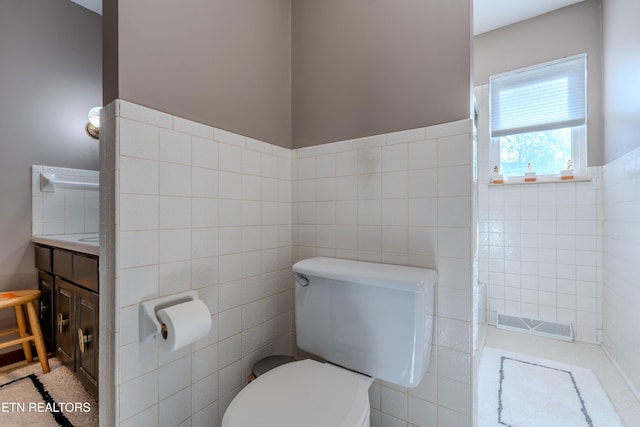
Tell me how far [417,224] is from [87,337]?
59.7 inches

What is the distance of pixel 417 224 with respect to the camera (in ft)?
3.49

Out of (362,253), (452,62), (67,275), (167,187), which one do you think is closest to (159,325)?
(167,187)

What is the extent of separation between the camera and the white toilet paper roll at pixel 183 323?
768mm

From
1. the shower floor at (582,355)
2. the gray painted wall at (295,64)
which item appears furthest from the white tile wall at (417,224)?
the shower floor at (582,355)

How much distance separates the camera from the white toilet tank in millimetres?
918

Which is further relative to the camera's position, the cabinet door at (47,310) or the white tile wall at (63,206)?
the white tile wall at (63,206)

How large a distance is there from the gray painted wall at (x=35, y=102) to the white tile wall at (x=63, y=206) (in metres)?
0.04

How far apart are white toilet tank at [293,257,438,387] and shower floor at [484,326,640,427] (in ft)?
4.21

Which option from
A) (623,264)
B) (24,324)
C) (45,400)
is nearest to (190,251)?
(45,400)

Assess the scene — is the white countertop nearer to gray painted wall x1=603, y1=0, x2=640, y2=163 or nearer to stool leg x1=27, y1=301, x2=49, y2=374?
stool leg x1=27, y1=301, x2=49, y2=374

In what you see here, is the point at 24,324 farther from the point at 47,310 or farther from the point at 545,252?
the point at 545,252

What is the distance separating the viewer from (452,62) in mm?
1011

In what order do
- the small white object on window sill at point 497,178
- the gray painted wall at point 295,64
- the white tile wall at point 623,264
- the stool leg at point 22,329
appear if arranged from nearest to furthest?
the gray painted wall at point 295,64, the white tile wall at point 623,264, the stool leg at point 22,329, the small white object on window sill at point 497,178

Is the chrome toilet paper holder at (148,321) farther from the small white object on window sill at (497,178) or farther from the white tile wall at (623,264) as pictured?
the small white object on window sill at (497,178)
